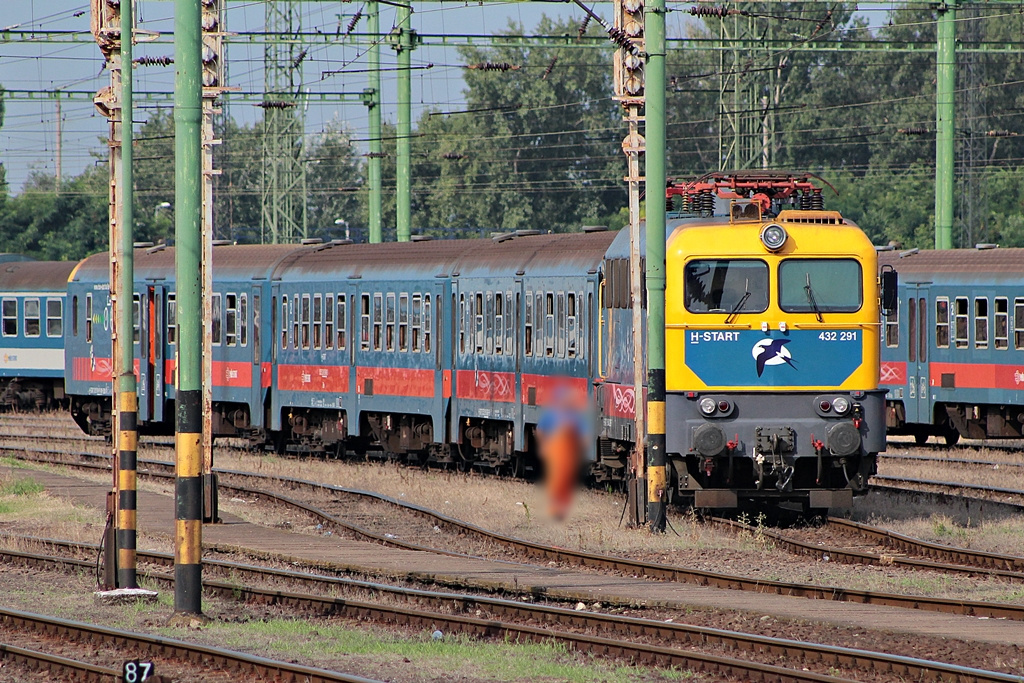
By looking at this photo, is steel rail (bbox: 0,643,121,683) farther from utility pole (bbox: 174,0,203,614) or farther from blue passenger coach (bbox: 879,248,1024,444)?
blue passenger coach (bbox: 879,248,1024,444)

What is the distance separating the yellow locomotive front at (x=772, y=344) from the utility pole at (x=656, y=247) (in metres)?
0.26

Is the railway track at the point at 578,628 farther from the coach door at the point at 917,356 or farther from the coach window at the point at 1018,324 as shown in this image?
the coach door at the point at 917,356

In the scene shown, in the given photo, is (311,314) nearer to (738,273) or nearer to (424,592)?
(738,273)

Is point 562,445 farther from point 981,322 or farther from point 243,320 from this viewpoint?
point 243,320

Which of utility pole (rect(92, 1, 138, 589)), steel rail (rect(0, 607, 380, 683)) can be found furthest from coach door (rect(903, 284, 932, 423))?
steel rail (rect(0, 607, 380, 683))

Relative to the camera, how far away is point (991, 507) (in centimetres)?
1983

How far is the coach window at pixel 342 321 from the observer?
2841 cm

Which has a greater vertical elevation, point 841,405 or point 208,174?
point 208,174

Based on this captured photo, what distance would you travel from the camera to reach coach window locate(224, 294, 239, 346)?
1204 inches

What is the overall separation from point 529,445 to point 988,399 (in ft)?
30.2

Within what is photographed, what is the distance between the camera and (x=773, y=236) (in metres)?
17.9

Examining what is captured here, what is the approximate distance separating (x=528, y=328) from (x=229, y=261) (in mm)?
9286

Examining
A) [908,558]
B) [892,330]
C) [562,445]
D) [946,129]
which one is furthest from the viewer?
[946,129]

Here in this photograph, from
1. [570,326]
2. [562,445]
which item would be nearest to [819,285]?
[562,445]
